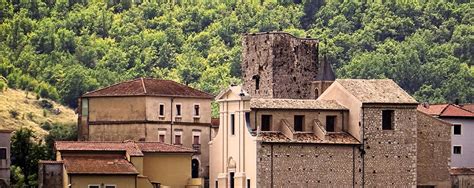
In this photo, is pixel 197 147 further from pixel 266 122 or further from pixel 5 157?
pixel 5 157

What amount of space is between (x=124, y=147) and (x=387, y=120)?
14115mm

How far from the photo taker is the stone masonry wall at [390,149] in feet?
346

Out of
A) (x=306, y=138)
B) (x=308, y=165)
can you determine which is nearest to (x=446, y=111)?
(x=306, y=138)

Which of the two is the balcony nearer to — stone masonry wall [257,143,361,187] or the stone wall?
stone masonry wall [257,143,361,187]

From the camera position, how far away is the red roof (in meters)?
118

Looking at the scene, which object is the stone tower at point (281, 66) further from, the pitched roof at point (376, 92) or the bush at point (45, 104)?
the bush at point (45, 104)

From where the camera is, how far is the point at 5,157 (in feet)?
361

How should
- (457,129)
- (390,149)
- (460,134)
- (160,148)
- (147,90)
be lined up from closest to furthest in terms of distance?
1. (160,148)
2. (390,149)
3. (147,90)
4. (460,134)
5. (457,129)

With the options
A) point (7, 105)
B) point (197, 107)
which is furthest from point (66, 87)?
point (197, 107)

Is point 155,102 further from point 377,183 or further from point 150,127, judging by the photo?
point 377,183

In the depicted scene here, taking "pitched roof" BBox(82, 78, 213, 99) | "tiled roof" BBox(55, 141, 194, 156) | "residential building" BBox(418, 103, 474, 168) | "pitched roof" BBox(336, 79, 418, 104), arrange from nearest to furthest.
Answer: "tiled roof" BBox(55, 141, 194, 156)
"pitched roof" BBox(336, 79, 418, 104)
"pitched roof" BBox(82, 78, 213, 99)
"residential building" BBox(418, 103, 474, 168)

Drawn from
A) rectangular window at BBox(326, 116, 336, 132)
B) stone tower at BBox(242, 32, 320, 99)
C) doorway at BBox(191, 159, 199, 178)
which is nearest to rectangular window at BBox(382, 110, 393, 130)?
rectangular window at BBox(326, 116, 336, 132)

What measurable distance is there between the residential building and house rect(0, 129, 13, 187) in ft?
81.8

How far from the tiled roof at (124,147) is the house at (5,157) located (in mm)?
5191
